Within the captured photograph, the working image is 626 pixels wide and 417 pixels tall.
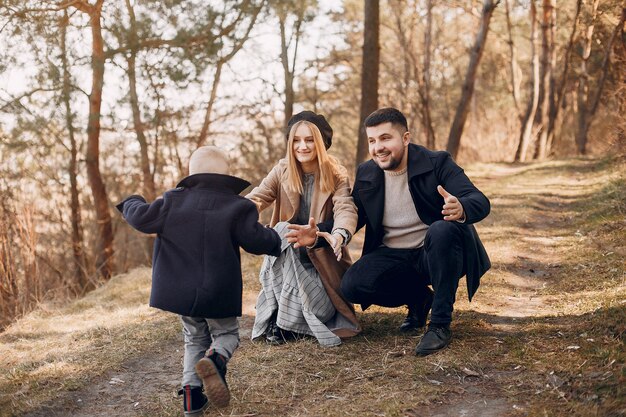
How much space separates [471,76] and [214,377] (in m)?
14.0

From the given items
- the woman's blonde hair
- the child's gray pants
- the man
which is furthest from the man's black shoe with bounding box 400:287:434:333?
the child's gray pants

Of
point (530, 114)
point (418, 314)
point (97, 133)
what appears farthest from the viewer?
point (530, 114)

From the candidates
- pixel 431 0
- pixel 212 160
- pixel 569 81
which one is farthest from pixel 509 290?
pixel 569 81

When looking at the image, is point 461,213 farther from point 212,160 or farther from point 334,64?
point 334,64

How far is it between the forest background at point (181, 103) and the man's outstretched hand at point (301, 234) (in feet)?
15.3

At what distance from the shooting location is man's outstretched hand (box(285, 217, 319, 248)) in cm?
404

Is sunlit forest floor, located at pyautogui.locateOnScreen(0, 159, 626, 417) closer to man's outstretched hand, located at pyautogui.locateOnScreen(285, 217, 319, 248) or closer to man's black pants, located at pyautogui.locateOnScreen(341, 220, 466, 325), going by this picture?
man's black pants, located at pyautogui.locateOnScreen(341, 220, 466, 325)

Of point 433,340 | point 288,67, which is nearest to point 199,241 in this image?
point 433,340

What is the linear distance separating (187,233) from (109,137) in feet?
42.4

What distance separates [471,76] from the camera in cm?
1587

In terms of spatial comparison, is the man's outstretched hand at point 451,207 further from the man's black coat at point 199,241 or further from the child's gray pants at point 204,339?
the child's gray pants at point 204,339

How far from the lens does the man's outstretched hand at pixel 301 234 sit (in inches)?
159

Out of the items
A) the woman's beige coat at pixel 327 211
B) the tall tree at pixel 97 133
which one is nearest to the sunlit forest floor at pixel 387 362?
the woman's beige coat at pixel 327 211

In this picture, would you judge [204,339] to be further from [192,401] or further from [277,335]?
[277,335]
